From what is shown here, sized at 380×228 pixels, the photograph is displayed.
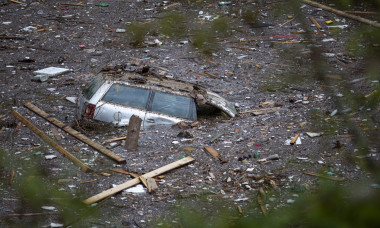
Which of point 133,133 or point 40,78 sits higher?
point 133,133

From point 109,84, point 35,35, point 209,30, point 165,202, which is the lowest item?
point 35,35

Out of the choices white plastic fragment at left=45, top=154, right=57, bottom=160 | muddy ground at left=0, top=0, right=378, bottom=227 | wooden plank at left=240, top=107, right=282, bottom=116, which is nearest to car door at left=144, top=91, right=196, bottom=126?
muddy ground at left=0, top=0, right=378, bottom=227

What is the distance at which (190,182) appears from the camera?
24.4ft

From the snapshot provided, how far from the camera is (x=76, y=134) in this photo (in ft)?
28.9

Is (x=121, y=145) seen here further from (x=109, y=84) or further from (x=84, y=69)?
(x=84, y=69)

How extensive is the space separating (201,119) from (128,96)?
1.79 metres

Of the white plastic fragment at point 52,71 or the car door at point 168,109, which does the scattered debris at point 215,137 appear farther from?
the white plastic fragment at point 52,71

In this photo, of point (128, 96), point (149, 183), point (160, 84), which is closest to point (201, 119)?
point (160, 84)

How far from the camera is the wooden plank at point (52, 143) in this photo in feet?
24.9

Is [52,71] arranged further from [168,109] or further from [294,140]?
[294,140]

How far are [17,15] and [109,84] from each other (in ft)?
36.7

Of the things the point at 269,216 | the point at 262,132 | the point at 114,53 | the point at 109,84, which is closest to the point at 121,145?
the point at 109,84

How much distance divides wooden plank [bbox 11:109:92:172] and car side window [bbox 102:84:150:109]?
4.33ft

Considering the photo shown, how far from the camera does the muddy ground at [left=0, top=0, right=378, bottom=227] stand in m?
1.77
